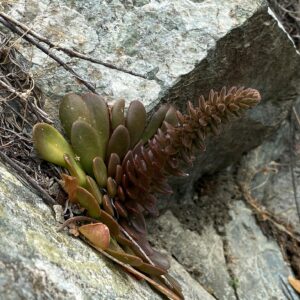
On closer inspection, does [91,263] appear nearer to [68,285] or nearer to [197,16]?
[68,285]

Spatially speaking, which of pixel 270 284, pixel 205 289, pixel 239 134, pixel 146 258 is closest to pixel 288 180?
pixel 239 134

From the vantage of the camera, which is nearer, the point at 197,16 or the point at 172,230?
the point at 197,16

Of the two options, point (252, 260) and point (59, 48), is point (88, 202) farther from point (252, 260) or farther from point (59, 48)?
point (252, 260)

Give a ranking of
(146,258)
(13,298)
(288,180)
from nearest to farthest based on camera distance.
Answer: (13,298) → (146,258) → (288,180)

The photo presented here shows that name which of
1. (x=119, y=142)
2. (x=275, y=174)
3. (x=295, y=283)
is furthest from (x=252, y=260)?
(x=119, y=142)

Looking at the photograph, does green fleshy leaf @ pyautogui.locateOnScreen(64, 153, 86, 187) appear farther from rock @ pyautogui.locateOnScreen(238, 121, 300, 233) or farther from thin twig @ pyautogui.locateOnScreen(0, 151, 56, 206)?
rock @ pyautogui.locateOnScreen(238, 121, 300, 233)

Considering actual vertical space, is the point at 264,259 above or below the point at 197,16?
below
